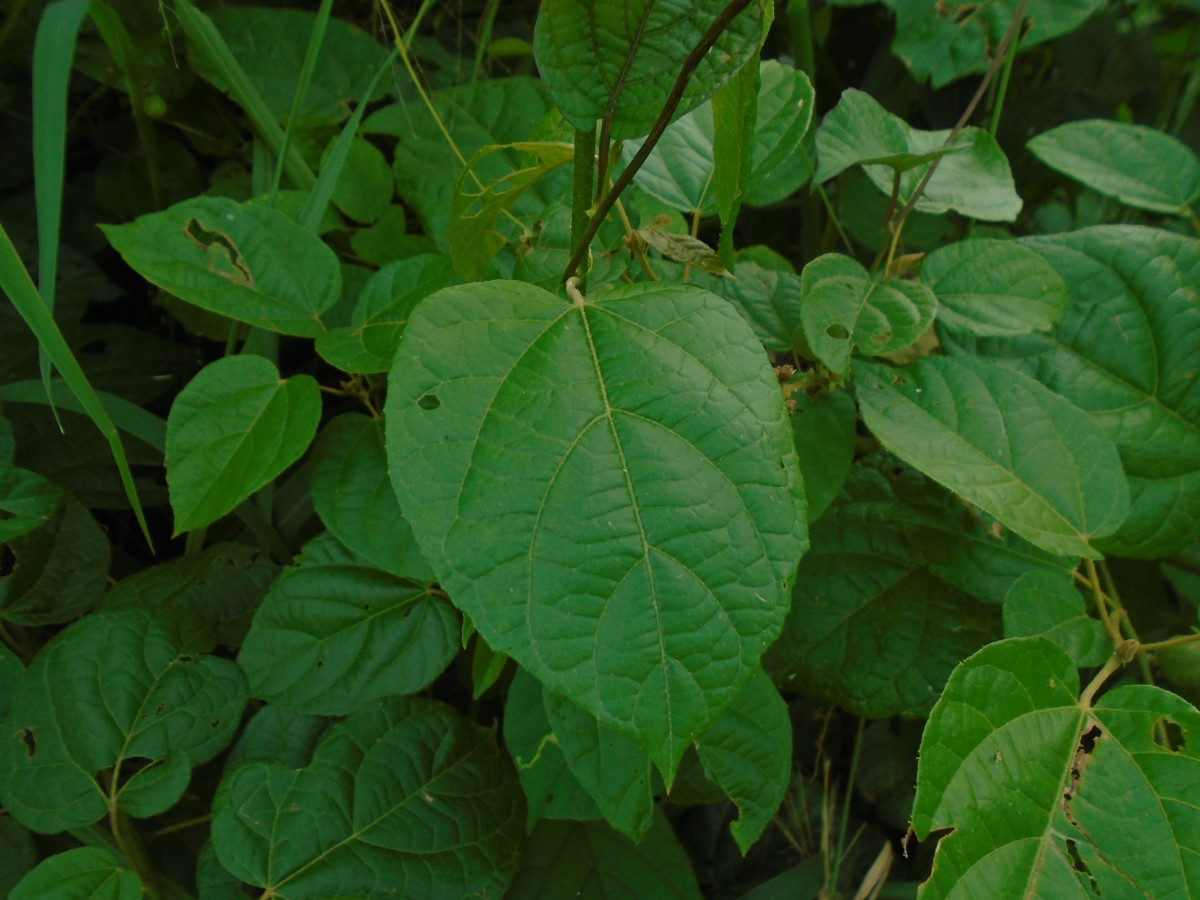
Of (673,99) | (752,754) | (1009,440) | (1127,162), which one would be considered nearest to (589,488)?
(673,99)

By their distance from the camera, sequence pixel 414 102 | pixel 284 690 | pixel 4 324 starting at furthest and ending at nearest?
1. pixel 414 102
2. pixel 4 324
3. pixel 284 690

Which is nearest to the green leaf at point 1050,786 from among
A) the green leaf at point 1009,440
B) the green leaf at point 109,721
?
the green leaf at point 1009,440

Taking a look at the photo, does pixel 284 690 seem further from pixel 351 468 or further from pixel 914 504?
pixel 914 504

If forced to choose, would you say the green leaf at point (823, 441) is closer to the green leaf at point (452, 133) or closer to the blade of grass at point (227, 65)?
the green leaf at point (452, 133)

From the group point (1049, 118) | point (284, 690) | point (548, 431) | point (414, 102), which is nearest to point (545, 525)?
point (548, 431)

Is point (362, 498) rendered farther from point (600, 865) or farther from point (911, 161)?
point (911, 161)
